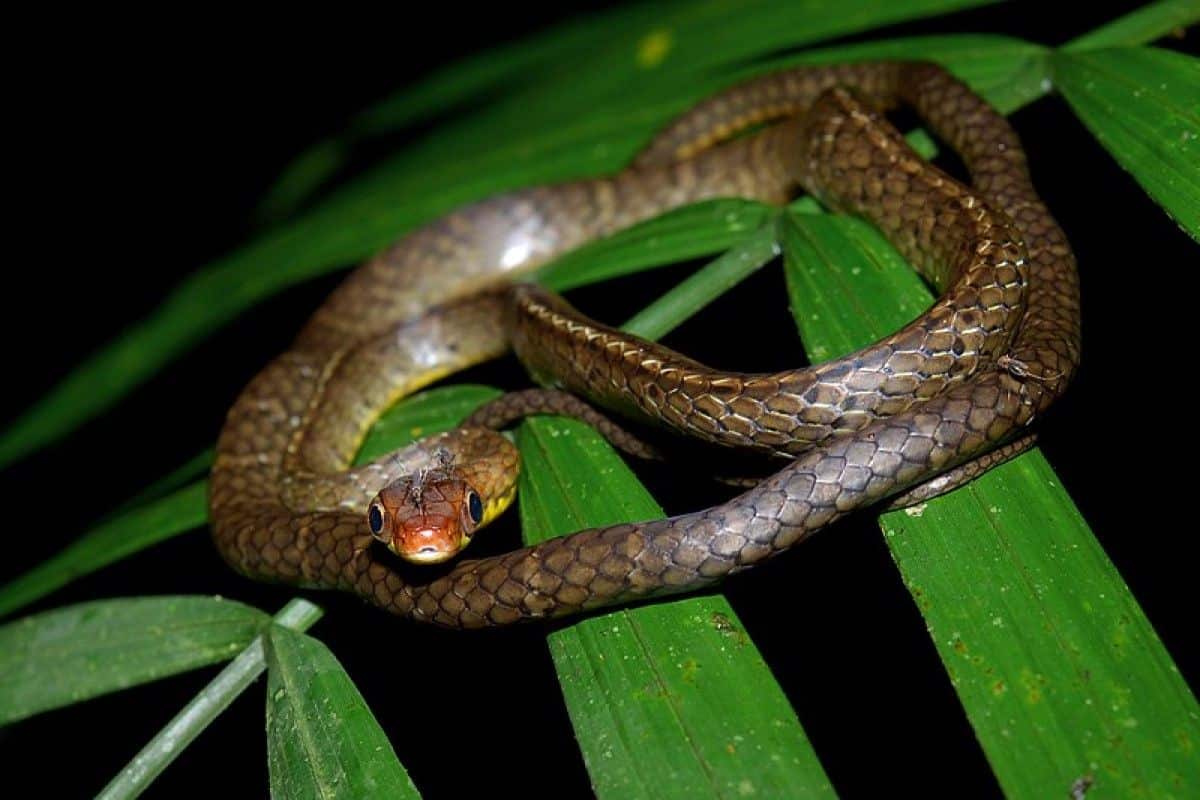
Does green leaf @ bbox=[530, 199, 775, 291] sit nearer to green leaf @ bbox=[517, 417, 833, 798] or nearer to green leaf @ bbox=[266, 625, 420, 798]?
green leaf @ bbox=[517, 417, 833, 798]

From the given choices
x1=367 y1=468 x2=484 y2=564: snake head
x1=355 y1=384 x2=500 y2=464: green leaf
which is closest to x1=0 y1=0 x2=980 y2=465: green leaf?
x1=355 y1=384 x2=500 y2=464: green leaf

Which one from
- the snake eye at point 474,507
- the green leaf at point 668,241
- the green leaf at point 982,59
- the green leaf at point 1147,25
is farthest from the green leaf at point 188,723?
the green leaf at point 1147,25

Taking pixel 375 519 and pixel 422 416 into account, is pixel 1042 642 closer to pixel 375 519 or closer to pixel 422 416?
pixel 375 519

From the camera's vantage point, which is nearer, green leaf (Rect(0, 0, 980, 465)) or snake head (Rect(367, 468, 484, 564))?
snake head (Rect(367, 468, 484, 564))

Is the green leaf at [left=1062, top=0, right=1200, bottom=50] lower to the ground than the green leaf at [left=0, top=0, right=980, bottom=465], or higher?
lower

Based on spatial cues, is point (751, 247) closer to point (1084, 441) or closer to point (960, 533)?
point (960, 533)

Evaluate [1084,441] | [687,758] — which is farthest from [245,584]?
[1084,441]
